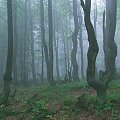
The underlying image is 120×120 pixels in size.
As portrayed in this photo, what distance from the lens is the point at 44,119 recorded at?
10.4m

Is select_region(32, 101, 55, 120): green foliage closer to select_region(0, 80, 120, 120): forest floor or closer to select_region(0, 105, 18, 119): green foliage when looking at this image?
select_region(0, 80, 120, 120): forest floor

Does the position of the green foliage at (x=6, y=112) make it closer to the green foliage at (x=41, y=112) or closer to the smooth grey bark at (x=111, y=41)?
the green foliage at (x=41, y=112)

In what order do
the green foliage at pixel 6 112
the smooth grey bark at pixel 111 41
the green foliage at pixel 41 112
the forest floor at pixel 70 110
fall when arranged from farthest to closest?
the smooth grey bark at pixel 111 41, the green foliage at pixel 6 112, the green foliage at pixel 41 112, the forest floor at pixel 70 110

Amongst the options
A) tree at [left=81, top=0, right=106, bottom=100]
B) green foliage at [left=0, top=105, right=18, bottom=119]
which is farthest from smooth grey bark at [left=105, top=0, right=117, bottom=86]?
green foliage at [left=0, top=105, right=18, bottom=119]

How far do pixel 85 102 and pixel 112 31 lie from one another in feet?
27.6

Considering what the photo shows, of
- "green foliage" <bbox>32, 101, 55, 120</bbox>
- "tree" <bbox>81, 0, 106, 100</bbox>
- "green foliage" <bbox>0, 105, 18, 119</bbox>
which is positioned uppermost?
"tree" <bbox>81, 0, 106, 100</bbox>

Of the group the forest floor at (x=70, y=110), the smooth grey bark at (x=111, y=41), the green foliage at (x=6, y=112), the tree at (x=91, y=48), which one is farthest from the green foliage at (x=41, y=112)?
the smooth grey bark at (x=111, y=41)

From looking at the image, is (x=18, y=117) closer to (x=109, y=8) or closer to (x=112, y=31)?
(x=112, y=31)

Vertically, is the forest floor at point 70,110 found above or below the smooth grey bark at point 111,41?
below

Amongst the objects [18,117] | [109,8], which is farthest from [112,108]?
[109,8]

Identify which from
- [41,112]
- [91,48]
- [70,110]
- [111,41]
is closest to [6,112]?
[41,112]

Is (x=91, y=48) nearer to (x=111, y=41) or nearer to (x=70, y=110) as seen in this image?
(x=70, y=110)

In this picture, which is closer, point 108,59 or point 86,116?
point 86,116

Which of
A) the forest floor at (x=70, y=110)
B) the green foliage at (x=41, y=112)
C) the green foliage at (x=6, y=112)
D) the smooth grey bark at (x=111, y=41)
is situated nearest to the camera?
the forest floor at (x=70, y=110)
